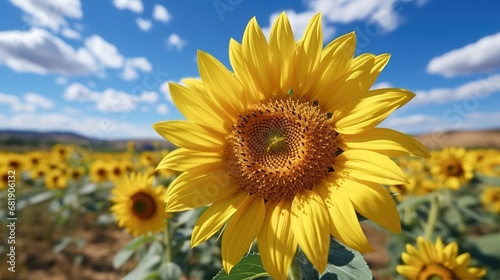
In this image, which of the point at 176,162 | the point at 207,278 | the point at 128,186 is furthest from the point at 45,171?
the point at 176,162

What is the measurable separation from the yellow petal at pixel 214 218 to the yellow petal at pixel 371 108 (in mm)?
695

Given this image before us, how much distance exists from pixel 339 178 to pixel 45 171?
10.6 metres

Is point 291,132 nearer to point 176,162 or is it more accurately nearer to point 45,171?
point 176,162

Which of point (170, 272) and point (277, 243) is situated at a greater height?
point (277, 243)

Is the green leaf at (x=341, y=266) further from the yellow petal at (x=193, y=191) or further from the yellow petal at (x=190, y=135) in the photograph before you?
the yellow petal at (x=190, y=135)

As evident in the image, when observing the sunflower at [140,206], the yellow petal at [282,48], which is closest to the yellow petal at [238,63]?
the yellow petal at [282,48]

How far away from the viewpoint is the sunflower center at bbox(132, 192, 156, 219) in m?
4.34

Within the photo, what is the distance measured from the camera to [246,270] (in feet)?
5.74

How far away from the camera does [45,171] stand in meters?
10.0

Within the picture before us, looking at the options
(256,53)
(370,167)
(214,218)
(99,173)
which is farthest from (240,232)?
(99,173)

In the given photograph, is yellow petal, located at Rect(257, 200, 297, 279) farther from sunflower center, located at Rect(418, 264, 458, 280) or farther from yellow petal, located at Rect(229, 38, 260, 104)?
sunflower center, located at Rect(418, 264, 458, 280)

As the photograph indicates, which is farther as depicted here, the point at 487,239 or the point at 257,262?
the point at 487,239

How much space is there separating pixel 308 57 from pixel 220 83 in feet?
1.63

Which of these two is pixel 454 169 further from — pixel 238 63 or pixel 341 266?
pixel 238 63
